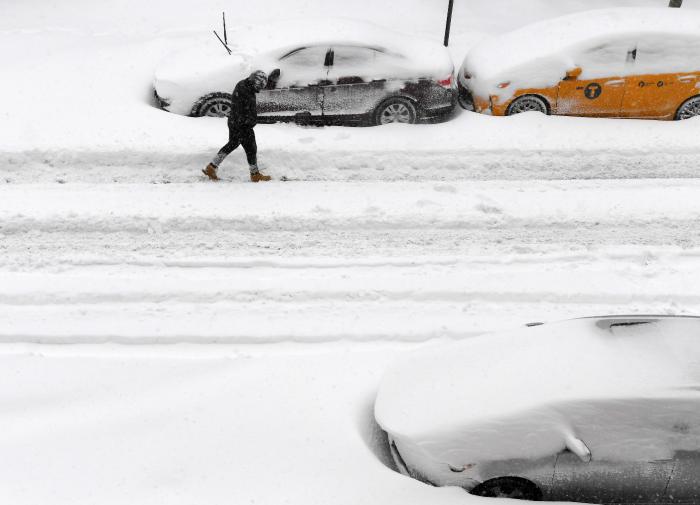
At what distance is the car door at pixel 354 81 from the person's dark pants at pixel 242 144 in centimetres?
162

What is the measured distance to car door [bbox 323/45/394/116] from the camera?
9.38 metres

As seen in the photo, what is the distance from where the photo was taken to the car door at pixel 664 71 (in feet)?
31.0

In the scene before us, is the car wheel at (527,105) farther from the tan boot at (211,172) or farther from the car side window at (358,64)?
the tan boot at (211,172)

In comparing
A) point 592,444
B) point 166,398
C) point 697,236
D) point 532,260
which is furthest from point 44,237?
point 697,236

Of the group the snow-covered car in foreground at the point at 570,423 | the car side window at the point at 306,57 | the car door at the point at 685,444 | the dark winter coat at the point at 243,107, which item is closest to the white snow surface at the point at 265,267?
the snow-covered car in foreground at the point at 570,423

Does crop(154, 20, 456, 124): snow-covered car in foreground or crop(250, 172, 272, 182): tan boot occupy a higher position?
crop(154, 20, 456, 124): snow-covered car in foreground

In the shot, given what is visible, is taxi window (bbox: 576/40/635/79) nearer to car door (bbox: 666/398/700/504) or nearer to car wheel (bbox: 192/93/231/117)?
car wheel (bbox: 192/93/231/117)

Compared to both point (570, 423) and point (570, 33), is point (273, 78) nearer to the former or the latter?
point (570, 33)

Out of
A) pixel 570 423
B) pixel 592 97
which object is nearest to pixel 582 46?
pixel 592 97

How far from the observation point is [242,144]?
26.8 feet

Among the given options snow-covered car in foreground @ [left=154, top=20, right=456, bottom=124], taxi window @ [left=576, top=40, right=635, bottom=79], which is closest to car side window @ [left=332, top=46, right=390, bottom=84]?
snow-covered car in foreground @ [left=154, top=20, right=456, bottom=124]

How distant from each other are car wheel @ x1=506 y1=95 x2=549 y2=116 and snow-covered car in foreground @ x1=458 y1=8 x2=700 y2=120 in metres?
0.02

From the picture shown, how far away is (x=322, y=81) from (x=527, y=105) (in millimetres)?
3179

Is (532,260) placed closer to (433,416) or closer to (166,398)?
(433,416)
